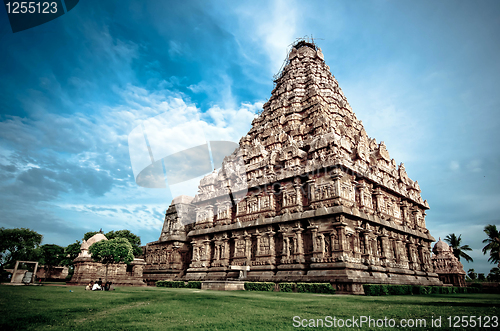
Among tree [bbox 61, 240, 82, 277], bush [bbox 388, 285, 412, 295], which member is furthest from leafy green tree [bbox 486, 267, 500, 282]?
tree [bbox 61, 240, 82, 277]

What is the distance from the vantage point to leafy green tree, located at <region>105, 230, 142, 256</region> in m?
51.2

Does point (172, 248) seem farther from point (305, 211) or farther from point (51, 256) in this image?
point (51, 256)

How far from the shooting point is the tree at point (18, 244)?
145ft

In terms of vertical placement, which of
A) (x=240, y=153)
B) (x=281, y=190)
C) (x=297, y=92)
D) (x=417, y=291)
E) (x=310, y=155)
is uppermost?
(x=297, y=92)

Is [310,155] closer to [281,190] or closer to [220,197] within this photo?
[281,190]

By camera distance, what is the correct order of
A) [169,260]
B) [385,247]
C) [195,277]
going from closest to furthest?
1. [385,247]
2. [195,277]
3. [169,260]

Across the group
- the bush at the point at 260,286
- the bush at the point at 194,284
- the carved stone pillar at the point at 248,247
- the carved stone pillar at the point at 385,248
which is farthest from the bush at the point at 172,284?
the carved stone pillar at the point at 385,248

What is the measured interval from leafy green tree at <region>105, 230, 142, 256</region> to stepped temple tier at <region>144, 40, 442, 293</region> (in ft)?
49.9

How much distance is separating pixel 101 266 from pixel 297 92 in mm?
31970

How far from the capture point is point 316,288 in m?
18.7

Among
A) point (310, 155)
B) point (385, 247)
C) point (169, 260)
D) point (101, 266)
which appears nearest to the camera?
point (385, 247)

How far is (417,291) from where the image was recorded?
846 inches

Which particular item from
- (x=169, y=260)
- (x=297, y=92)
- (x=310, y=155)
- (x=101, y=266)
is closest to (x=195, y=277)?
(x=169, y=260)

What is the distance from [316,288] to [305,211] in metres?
6.31
